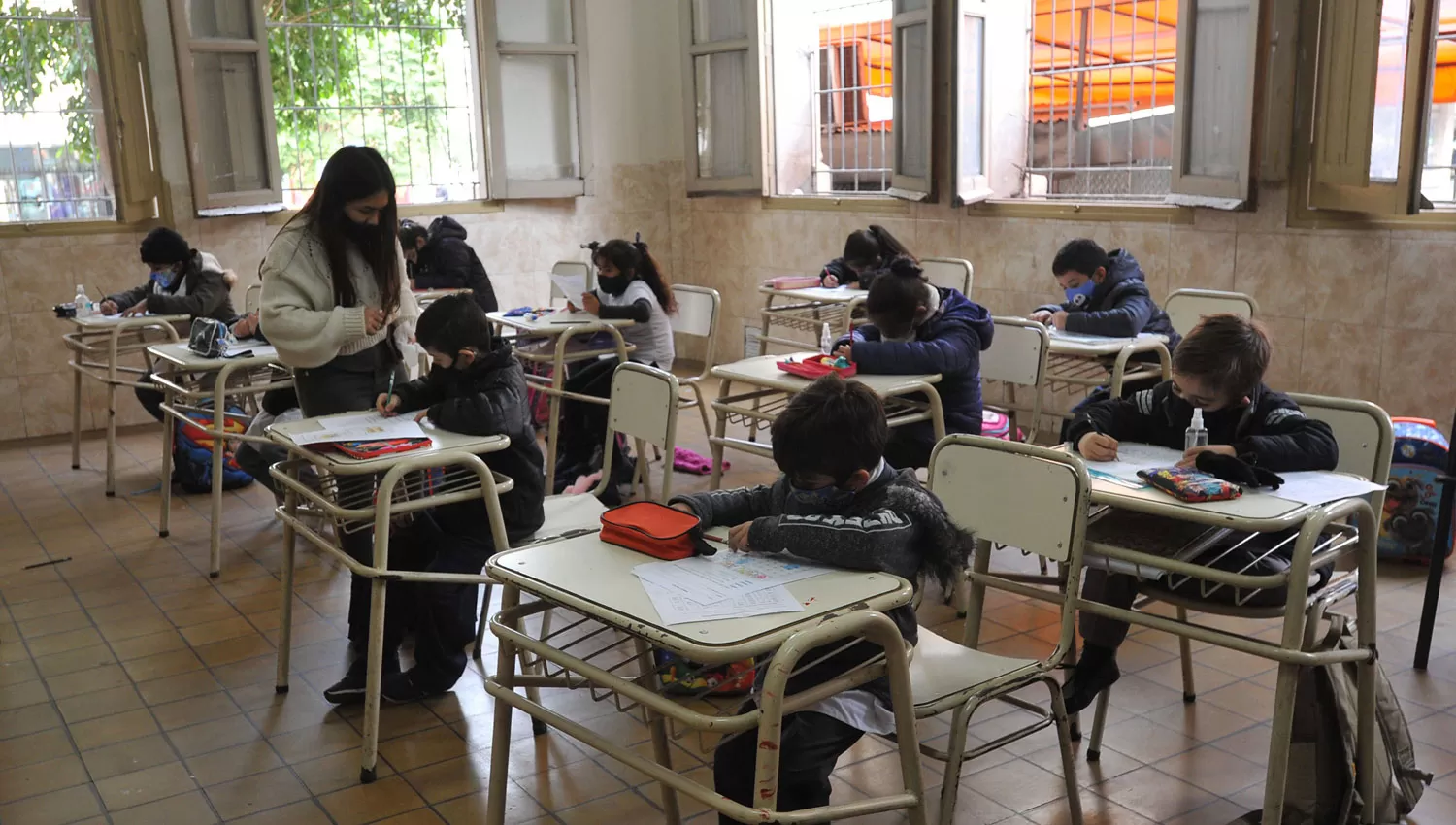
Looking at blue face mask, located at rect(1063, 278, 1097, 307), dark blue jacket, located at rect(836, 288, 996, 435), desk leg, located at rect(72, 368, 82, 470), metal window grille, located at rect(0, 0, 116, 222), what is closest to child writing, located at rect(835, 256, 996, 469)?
dark blue jacket, located at rect(836, 288, 996, 435)

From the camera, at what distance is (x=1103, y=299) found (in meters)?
4.48

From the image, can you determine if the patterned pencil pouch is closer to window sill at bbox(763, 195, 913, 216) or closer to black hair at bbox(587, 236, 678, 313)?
black hair at bbox(587, 236, 678, 313)

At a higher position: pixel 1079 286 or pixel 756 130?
pixel 756 130

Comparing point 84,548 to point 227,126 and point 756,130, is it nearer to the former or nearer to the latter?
point 227,126

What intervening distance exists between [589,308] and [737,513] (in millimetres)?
3005

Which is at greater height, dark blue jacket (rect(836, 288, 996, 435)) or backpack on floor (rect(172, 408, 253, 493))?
dark blue jacket (rect(836, 288, 996, 435))

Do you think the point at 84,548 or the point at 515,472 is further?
the point at 84,548

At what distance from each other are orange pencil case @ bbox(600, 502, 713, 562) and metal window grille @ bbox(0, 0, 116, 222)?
5.61 m

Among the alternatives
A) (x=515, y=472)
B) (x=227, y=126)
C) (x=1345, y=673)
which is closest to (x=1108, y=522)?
(x=1345, y=673)

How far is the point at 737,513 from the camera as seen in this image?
2.09 meters

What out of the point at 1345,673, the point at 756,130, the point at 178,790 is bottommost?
the point at 178,790

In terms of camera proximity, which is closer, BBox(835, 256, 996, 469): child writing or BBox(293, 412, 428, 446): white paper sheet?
BBox(293, 412, 428, 446): white paper sheet

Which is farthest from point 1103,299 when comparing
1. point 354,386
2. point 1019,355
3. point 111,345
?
point 111,345

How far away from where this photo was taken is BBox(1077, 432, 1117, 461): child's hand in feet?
7.94
